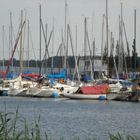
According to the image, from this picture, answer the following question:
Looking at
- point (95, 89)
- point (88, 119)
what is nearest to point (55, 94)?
point (95, 89)

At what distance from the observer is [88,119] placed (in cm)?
4556

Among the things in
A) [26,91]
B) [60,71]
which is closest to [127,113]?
[26,91]

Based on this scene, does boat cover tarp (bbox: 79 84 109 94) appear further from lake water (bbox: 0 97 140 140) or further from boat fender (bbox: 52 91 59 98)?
boat fender (bbox: 52 91 59 98)

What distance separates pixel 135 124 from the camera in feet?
136

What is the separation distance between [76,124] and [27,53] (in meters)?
53.0

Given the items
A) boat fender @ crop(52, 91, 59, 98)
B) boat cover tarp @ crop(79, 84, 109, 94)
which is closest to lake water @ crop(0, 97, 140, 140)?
boat cover tarp @ crop(79, 84, 109, 94)

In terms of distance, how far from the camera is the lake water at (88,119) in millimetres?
33638

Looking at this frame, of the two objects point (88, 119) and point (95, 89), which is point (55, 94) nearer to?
point (95, 89)

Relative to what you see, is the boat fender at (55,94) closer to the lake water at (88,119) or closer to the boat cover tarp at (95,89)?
the lake water at (88,119)

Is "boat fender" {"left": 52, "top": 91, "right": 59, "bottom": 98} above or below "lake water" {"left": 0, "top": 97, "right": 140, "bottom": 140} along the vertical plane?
above

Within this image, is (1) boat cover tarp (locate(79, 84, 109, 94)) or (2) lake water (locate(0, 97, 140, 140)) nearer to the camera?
(2) lake water (locate(0, 97, 140, 140))

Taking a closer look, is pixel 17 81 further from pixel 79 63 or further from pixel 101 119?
pixel 101 119

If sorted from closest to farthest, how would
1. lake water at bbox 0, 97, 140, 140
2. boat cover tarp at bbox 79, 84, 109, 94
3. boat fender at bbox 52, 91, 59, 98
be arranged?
lake water at bbox 0, 97, 140, 140 → boat cover tarp at bbox 79, 84, 109, 94 → boat fender at bbox 52, 91, 59, 98

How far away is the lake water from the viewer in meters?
33.6
